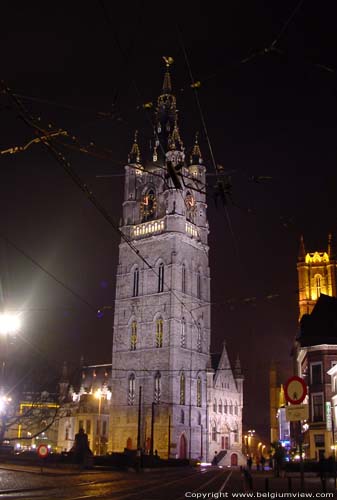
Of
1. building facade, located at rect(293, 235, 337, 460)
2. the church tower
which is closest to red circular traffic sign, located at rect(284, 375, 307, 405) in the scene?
building facade, located at rect(293, 235, 337, 460)

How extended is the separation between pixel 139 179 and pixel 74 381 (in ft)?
111

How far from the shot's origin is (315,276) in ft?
244

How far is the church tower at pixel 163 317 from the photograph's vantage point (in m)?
61.2

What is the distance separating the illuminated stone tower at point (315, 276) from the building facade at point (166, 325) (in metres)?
12.5

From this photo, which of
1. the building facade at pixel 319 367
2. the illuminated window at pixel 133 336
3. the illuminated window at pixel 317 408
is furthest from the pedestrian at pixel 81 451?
the illuminated window at pixel 133 336

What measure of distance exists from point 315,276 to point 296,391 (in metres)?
64.5

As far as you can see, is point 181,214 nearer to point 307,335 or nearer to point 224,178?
point 307,335

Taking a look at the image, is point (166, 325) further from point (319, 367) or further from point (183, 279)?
point (319, 367)

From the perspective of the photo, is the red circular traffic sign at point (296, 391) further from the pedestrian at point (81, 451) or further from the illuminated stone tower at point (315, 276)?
the illuminated stone tower at point (315, 276)

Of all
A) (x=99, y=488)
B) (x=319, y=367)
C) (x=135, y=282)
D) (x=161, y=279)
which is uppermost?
(x=135, y=282)

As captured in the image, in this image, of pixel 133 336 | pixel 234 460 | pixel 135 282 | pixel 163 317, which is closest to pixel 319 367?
pixel 163 317

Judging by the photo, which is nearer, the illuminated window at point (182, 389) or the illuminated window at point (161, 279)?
the illuminated window at point (182, 389)

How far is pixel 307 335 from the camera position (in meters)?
49.9

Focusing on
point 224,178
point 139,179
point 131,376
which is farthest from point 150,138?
point 224,178
